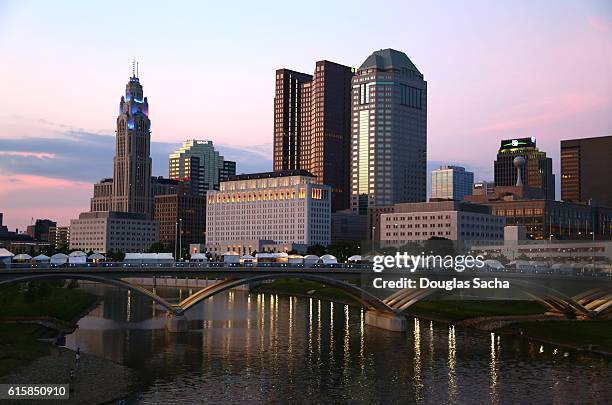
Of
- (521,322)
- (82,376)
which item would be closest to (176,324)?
(82,376)

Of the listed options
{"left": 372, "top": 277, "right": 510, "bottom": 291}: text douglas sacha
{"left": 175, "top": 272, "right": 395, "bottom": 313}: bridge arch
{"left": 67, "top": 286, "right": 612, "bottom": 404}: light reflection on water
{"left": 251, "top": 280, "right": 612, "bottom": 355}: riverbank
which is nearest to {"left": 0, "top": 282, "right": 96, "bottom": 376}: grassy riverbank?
{"left": 67, "top": 286, "right": 612, "bottom": 404}: light reflection on water

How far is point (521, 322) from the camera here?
124m

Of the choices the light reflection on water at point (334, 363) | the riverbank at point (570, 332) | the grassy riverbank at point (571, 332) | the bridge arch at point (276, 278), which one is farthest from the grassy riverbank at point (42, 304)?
the grassy riverbank at point (571, 332)

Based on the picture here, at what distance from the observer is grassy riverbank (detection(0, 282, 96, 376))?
82.9 metres

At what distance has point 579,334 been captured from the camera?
110500 mm

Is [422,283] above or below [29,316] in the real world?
above

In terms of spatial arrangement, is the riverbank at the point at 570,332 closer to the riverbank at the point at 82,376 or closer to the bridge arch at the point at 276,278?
the bridge arch at the point at 276,278

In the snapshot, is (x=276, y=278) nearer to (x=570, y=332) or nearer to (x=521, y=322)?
(x=521, y=322)

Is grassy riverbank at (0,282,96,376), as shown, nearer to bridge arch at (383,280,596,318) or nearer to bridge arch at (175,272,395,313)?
bridge arch at (175,272,395,313)

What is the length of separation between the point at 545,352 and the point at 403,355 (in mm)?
19958

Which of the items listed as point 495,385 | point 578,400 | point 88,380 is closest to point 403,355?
point 495,385

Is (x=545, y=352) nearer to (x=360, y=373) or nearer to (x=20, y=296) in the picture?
(x=360, y=373)

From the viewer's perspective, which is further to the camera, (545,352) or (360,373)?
(545,352)

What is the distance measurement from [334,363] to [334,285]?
103ft
